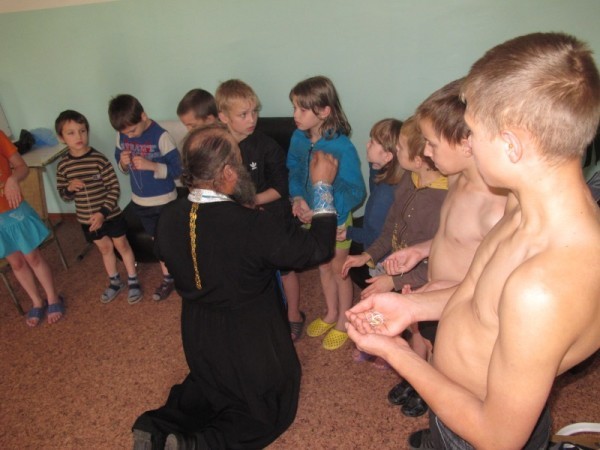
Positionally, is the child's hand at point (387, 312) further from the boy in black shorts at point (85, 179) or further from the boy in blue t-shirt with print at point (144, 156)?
the boy in black shorts at point (85, 179)

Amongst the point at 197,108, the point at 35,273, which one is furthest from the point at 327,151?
the point at 35,273

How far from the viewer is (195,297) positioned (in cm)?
191

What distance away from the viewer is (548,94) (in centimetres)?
77

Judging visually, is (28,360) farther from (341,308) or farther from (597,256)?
(597,256)

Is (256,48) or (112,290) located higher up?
(256,48)

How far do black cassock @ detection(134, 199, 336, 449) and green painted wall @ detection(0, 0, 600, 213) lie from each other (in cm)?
166

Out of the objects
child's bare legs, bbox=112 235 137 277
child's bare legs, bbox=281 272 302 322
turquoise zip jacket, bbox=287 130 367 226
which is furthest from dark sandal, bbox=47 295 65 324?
turquoise zip jacket, bbox=287 130 367 226

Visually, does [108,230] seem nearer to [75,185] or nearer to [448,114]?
[75,185]

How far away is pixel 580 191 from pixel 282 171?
1837mm

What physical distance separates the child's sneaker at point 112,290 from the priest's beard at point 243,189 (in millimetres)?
1968

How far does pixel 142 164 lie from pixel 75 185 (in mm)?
520

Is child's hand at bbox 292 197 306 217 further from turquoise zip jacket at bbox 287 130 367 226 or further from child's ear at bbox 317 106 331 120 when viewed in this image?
child's ear at bbox 317 106 331 120

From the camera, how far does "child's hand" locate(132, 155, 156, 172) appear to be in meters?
2.79

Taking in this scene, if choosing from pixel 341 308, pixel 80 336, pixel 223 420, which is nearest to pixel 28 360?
pixel 80 336
